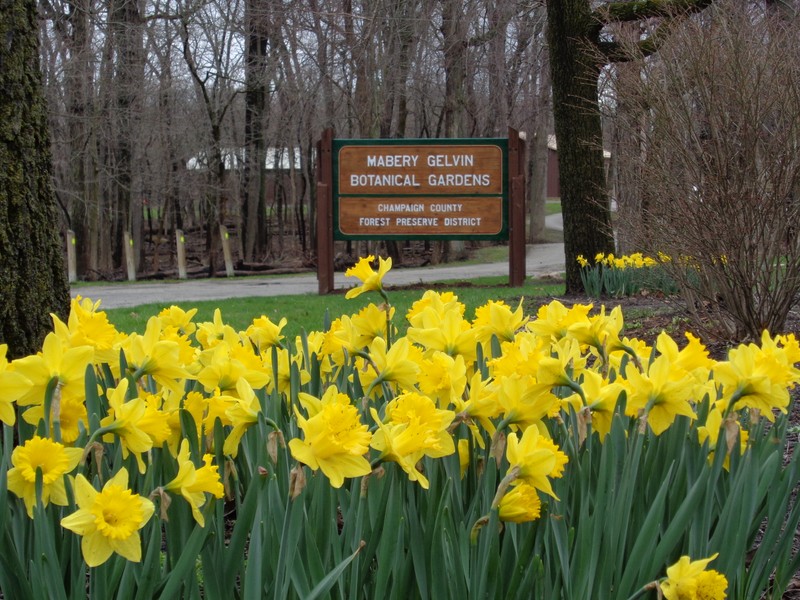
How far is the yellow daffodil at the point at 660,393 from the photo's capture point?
1718 millimetres

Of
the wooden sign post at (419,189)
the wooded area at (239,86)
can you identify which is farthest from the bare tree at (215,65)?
the wooden sign post at (419,189)

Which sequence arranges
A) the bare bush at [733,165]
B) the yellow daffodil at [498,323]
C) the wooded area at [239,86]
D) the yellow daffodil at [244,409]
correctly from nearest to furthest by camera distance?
the yellow daffodil at [244,409] < the yellow daffodil at [498,323] < the bare bush at [733,165] < the wooded area at [239,86]

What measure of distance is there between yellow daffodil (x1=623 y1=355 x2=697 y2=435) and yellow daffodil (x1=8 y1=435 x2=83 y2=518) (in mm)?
1010

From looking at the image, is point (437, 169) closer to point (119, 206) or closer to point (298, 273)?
point (298, 273)

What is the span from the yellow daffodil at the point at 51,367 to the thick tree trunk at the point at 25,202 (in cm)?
146

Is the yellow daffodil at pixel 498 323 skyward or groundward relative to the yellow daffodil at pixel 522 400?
skyward

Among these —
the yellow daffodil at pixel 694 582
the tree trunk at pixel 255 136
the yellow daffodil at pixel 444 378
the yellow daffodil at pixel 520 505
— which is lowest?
the yellow daffodil at pixel 694 582

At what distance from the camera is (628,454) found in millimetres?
1671

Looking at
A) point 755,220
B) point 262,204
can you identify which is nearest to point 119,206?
point 262,204

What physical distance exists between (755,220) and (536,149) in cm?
2840

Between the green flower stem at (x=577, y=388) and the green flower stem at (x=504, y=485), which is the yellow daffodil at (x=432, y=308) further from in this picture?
the green flower stem at (x=504, y=485)

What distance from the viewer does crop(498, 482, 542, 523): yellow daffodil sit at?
147 centimetres

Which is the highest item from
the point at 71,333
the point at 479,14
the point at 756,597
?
the point at 479,14

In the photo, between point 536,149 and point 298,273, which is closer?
point 298,273
